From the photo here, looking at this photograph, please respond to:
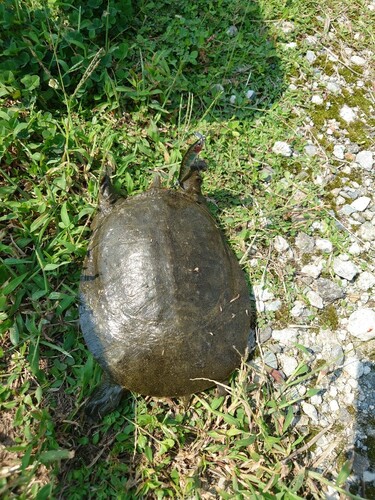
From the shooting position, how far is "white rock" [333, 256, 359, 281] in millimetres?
3330

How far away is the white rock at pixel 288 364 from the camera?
9.79ft

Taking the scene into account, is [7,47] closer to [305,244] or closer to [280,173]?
[280,173]

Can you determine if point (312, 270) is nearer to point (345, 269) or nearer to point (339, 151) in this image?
point (345, 269)

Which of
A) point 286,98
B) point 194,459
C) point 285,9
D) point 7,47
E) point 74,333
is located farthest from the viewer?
point 285,9

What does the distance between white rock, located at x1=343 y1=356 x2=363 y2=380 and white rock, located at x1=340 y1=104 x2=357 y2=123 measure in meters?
2.14

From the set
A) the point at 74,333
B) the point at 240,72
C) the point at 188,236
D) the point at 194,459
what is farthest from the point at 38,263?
the point at 240,72

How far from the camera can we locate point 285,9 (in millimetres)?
4422

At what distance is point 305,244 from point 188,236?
1.18 m

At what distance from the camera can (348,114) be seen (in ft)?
13.2

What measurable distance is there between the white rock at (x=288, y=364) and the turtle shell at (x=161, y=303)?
40cm

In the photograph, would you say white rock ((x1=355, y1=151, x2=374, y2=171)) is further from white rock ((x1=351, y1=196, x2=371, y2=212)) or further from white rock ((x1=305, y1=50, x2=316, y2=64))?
white rock ((x1=305, y1=50, x2=316, y2=64))

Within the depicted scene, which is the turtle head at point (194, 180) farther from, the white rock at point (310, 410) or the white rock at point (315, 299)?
the white rock at point (310, 410)

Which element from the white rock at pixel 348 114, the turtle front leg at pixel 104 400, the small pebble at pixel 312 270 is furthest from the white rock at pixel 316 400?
the white rock at pixel 348 114

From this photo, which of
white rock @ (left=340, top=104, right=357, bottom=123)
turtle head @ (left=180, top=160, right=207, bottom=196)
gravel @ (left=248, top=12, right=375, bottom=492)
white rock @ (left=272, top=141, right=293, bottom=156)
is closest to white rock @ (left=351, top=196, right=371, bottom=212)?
gravel @ (left=248, top=12, right=375, bottom=492)
